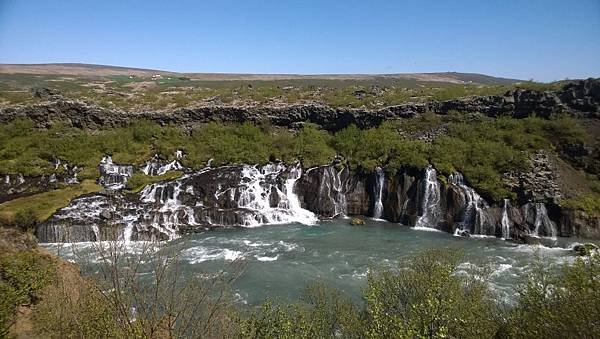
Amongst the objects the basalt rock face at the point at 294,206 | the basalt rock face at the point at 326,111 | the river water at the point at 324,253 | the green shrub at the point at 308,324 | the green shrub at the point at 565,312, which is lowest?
the river water at the point at 324,253

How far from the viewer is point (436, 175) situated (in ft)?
151

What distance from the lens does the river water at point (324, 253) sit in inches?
1155

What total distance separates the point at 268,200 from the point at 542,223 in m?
27.6

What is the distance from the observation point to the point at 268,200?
47562mm

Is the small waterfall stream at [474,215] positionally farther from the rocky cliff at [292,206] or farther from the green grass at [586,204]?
the green grass at [586,204]

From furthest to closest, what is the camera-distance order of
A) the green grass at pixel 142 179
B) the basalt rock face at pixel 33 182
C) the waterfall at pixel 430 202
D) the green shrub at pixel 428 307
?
the green grass at pixel 142 179 < the basalt rock face at pixel 33 182 < the waterfall at pixel 430 202 < the green shrub at pixel 428 307

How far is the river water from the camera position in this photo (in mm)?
29328

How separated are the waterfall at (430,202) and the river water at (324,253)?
1.63 metres

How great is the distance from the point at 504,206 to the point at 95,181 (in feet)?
146

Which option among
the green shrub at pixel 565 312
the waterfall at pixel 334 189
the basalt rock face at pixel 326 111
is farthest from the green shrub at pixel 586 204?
the green shrub at pixel 565 312

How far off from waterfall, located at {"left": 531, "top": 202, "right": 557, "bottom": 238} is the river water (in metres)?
1.73

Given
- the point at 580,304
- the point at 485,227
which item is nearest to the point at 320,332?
the point at 580,304

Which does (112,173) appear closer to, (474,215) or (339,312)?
(474,215)

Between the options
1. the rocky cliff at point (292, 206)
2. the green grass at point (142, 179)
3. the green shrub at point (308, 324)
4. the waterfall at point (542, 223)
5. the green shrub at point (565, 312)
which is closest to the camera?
the green shrub at point (565, 312)
